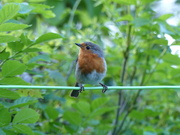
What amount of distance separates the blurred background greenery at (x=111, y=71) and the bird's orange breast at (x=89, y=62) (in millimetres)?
92

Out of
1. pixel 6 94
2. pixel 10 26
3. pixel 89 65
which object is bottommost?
pixel 6 94

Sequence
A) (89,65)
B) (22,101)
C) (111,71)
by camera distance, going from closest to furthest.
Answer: (22,101)
(89,65)
(111,71)

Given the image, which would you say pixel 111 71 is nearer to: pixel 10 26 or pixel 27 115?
pixel 27 115

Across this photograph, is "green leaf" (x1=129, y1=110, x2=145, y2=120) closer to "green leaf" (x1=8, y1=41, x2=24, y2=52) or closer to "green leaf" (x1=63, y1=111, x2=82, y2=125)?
"green leaf" (x1=63, y1=111, x2=82, y2=125)

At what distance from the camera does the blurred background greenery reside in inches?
103

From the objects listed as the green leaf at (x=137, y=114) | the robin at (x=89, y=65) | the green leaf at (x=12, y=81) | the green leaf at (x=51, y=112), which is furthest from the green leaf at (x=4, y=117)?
the green leaf at (x=137, y=114)

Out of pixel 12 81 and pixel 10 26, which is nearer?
pixel 10 26

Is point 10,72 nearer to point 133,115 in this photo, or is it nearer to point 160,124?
point 133,115

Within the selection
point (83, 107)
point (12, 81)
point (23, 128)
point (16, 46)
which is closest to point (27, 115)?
point (23, 128)

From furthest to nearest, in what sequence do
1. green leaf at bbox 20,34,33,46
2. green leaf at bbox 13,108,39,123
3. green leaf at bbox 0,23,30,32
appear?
green leaf at bbox 20,34,33,46
green leaf at bbox 13,108,39,123
green leaf at bbox 0,23,30,32

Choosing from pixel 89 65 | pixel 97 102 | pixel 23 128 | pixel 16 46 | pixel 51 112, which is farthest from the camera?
pixel 89 65

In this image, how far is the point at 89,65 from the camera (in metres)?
3.16

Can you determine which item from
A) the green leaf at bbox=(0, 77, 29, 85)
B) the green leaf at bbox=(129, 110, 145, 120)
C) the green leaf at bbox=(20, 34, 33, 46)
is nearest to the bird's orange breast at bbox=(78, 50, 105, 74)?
the green leaf at bbox=(129, 110, 145, 120)

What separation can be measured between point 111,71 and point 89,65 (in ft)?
1.12
